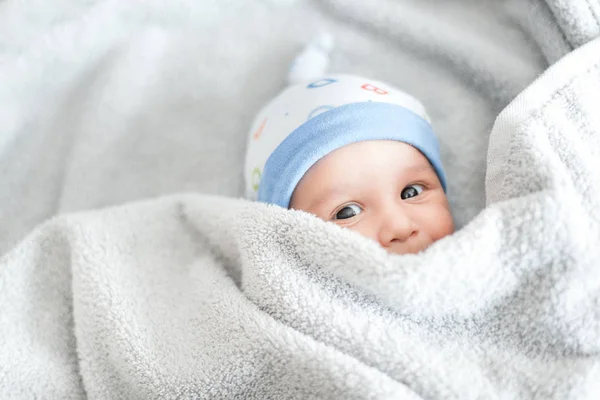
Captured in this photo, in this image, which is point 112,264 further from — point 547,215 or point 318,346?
point 547,215

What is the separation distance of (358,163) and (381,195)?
0.07 m

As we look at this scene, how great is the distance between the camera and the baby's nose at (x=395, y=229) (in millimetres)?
851

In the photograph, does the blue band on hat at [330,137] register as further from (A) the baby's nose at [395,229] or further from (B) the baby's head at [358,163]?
(A) the baby's nose at [395,229]

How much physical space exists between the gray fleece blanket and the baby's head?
10cm

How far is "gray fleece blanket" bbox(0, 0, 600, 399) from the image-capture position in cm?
71

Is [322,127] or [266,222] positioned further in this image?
[322,127]

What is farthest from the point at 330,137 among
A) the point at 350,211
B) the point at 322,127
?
the point at 350,211

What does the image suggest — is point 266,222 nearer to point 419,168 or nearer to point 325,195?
point 325,195

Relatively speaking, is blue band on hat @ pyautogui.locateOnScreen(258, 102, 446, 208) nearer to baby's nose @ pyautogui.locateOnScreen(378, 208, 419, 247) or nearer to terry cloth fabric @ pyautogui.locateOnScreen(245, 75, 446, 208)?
terry cloth fabric @ pyautogui.locateOnScreen(245, 75, 446, 208)

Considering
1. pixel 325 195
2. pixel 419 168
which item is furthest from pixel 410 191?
pixel 325 195

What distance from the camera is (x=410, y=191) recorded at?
96 cm

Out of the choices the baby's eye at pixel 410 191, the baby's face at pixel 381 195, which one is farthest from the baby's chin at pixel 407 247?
the baby's eye at pixel 410 191

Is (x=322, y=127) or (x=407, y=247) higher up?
(x=322, y=127)

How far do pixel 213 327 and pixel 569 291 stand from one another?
467 mm
